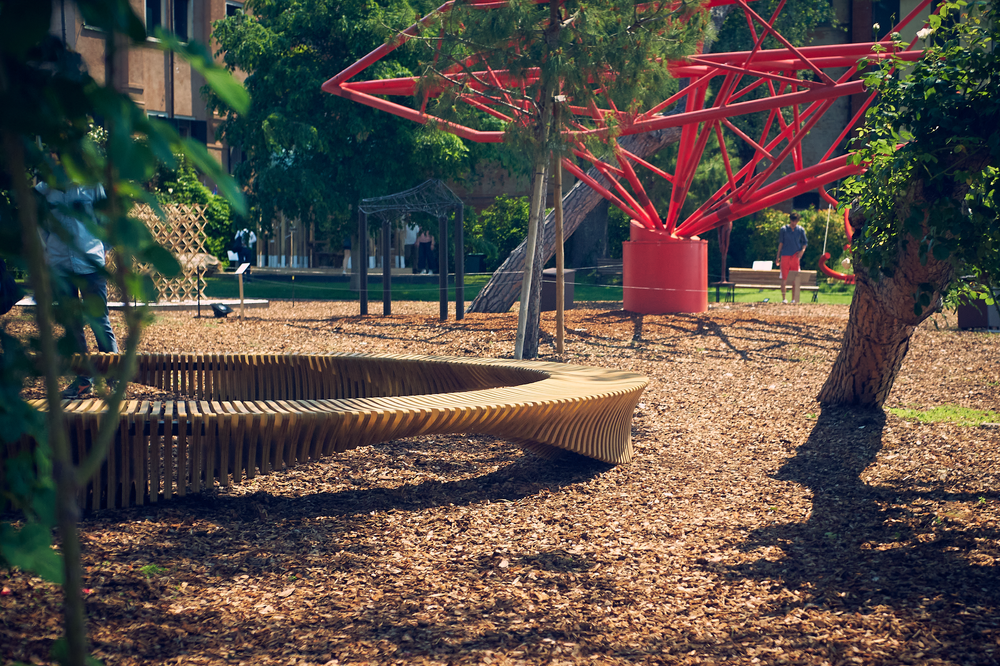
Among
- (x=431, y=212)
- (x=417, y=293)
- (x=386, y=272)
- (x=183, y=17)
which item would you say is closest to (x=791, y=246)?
(x=431, y=212)

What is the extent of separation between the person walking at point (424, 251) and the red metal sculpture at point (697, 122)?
866cm

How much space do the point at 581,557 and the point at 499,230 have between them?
1984 cm

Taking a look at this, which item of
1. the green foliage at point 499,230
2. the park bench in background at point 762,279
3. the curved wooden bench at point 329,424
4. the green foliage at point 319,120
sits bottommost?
the curved wooden bench at point 329,424

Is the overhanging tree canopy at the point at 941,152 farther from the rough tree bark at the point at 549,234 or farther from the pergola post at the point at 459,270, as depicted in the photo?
the rough tree bark at the point at 549,234

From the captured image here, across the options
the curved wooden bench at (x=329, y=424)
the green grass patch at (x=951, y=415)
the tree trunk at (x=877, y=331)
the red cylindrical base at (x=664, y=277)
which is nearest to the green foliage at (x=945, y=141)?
the tree trunk at (x=877, y=331)


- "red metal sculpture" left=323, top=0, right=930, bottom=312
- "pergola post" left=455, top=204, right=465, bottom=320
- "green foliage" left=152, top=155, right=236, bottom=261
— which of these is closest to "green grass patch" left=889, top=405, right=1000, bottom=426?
"red metal sculpture" left=323, top=0, right=930, bottom=312

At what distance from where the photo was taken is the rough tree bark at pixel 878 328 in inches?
203

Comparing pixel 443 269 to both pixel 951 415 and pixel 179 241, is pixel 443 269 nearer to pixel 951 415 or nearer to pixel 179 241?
pixel 179 241

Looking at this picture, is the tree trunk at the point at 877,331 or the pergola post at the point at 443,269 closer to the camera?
the tree trunk at the point at 877,331

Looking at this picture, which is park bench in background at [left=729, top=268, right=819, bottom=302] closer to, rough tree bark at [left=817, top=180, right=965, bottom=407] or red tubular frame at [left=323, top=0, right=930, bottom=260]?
red tubular frame at [left=323, top=0, right=930, bottom=260]

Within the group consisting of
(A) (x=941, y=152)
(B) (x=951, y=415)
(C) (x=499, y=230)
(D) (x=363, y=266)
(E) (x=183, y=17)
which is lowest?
(B) (x=951, y=415)

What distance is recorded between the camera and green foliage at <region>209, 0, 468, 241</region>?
57.5 ft

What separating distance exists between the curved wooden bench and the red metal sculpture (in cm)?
328

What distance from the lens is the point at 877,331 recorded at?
5887mm
